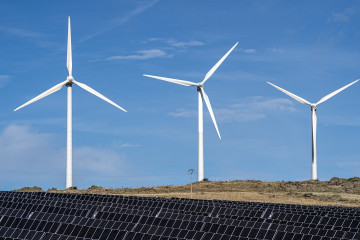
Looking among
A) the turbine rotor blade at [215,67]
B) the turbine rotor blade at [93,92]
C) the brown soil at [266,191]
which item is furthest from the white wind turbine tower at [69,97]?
the turbine rotor blade at [215,67]

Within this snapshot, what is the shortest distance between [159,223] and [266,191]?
60.1 m

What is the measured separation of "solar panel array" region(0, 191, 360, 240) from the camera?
102 ft

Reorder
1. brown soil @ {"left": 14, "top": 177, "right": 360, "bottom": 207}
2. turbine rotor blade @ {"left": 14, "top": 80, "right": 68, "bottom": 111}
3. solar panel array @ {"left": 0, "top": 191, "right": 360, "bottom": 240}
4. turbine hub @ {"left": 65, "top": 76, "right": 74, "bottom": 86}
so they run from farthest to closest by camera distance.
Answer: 1. turbine hub @ {"left": 65, "top": 76, "right": 74, "bottom": 86}
2. turbine rotor blade @ {"left": 14, "top": 80, "right": 68, "bottom": 111}
3. brown soil @ {"left": 14, "top": 177, "right": 360, "bottom": 207}
4. solar panel array @ {"left": 0, "top": 191, "right": 360, "bottom": 240}

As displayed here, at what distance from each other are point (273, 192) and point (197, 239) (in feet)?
210

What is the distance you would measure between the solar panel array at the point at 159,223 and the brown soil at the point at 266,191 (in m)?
35.3

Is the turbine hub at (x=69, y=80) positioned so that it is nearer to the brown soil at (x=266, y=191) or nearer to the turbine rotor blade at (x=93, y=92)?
the turbine rotor blade at (x=93, y=92)

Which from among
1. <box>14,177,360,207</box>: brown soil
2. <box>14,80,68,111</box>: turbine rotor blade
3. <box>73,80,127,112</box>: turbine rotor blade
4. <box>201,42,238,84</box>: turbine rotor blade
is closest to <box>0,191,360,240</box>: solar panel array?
<box>14,177,360,207</box>: brown soil

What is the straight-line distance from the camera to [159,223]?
36.3 metres

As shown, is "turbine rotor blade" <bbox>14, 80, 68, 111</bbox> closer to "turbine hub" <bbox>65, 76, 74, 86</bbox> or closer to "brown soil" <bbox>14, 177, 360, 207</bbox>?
"turbine hub" <bbox>65, 76, 74, 86</bbox>

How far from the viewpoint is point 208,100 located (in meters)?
95.0

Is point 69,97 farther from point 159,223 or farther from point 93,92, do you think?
point 159,223

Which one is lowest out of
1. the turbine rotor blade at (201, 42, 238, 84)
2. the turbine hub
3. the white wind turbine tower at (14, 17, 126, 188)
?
the white wind turbine tower at (14, 17, 126, 188)

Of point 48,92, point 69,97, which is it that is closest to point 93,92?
point 69,97

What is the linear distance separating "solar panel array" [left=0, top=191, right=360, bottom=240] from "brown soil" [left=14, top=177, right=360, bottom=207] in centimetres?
3526
